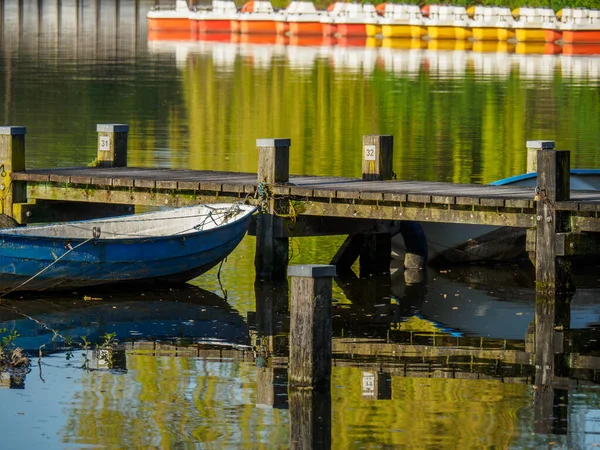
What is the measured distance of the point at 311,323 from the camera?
14.3 metres

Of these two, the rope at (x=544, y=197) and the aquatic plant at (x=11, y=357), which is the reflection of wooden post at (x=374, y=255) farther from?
the aquatic plant at (x=11, y=357)

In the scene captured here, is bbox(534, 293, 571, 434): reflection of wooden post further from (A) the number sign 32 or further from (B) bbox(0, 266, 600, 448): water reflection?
(A) the number sign 32

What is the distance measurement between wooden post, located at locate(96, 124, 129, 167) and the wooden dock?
2cm

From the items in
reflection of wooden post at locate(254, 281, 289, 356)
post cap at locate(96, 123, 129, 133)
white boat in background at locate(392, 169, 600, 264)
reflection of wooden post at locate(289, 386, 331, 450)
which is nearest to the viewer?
reflection of wooden post at locate(289, 386, 331, 450)

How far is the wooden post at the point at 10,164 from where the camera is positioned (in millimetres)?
23219

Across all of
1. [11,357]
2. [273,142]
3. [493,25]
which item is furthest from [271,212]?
[493,25]

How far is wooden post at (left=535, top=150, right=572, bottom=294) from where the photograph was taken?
1953 cm

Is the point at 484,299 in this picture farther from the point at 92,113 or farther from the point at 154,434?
the point at 92,113

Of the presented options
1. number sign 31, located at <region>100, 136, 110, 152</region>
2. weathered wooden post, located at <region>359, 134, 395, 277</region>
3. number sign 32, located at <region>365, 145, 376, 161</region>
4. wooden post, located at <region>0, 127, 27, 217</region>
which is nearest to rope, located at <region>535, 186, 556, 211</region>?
weathered wooden post, located at <region>359, 134, 395, 277</region>

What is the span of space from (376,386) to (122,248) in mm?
5967

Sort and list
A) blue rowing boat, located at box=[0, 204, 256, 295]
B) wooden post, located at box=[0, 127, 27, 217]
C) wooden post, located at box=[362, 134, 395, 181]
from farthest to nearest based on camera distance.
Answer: wooden post, located at box=[0, 127, 27, 217] < wooden post, located at box=[362, 134, 395, 181] < blue rowing boat, located at box=[0, 204, 256, 295]

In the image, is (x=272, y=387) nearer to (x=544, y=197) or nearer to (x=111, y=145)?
(x=544, y=197)

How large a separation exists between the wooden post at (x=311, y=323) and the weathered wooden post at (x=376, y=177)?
27.0 ft

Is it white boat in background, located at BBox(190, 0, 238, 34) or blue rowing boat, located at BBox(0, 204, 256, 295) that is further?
white boat in background, located at BBox(190, 0, 238, 34)
